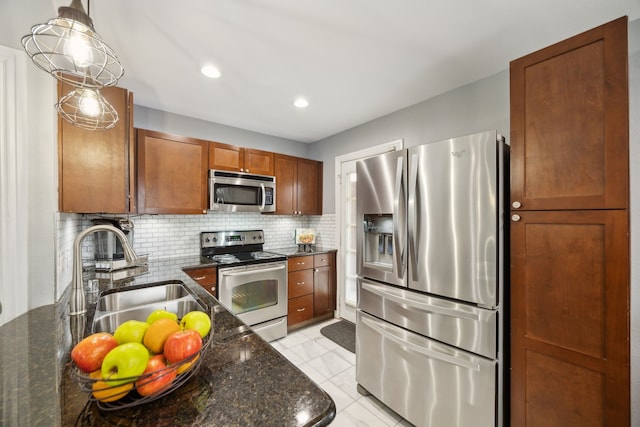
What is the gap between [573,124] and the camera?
123 cm

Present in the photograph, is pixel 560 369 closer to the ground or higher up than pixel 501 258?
closer to the ground

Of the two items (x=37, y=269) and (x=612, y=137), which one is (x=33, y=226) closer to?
(x=37, y=269)

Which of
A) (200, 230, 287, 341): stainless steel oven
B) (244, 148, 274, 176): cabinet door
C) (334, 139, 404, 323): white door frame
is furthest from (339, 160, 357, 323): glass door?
(244, 148, 274, 176): cabinet door

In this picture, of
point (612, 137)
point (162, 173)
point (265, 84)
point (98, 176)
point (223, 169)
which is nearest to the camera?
point (612, 137)

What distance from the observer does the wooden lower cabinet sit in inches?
124

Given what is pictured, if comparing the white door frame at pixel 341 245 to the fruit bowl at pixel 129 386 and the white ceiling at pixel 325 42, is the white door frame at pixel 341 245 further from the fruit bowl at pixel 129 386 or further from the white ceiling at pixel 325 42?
the fruit bowl at pixel 129 386

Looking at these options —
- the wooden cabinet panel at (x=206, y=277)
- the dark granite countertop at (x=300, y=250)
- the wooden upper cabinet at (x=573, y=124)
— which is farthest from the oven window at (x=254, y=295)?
the wooden upper cabinet at (x=573, y=124)

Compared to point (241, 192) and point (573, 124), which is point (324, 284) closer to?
point (241, 192)

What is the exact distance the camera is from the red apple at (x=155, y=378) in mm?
591

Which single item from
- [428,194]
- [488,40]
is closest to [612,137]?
[428,194]

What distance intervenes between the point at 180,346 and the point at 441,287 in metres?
1.46

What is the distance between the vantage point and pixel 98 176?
1850 mm

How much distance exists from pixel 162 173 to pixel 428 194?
244 centimetres

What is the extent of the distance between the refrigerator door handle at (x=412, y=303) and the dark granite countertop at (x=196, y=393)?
1128 mm
